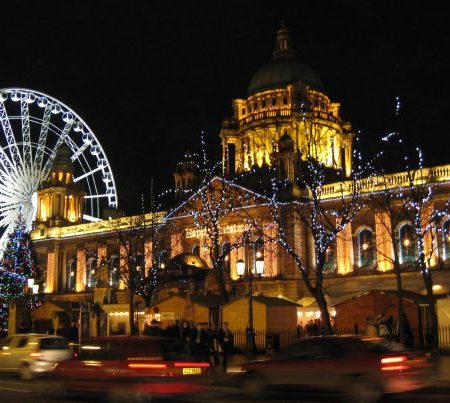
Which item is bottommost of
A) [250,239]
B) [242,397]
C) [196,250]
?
[242,397]

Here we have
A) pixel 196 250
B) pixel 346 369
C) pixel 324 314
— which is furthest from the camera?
pixel 196 250

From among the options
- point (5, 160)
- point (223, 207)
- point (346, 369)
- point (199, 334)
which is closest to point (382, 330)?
point (199, 334)

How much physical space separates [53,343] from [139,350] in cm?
747

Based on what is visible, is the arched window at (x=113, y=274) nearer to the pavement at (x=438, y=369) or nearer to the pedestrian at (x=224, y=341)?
the pavement at (x=438, y=369)

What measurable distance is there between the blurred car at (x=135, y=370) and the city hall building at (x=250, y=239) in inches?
590

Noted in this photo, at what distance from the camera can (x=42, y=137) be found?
56000mm

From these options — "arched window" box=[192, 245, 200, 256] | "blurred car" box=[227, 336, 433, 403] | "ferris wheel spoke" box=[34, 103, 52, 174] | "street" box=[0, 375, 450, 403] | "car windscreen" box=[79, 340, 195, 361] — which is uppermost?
"ferris wheel spoke" box=[34, 103, 52, 174]

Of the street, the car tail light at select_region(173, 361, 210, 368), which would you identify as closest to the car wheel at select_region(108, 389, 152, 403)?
the car tail light at select_region(173, 361, 210, 368)

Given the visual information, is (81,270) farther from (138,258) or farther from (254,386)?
(254,386)

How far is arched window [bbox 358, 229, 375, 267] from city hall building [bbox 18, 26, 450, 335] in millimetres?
76

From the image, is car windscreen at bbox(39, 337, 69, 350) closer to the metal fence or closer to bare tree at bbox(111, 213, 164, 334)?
the metal fence

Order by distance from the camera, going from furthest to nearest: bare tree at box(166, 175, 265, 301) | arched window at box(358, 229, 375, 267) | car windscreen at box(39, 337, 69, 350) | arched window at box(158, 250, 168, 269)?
1. arched window at box(158, 250, 168, 269)
2. bare tree at box(166, 175, 265, 301)
3. arched window at box(358, 229, 375, 267)
4. car windscreen at box(39, 337, 69, 350)

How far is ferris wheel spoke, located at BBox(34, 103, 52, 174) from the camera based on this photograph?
55406mm

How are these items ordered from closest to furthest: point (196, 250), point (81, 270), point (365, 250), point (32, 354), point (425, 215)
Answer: point (32, 354) < point (425, 215) < point (365, 250) < point (196, 250) < point (81, 270)
